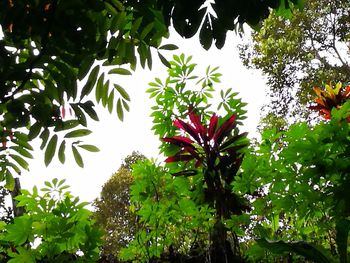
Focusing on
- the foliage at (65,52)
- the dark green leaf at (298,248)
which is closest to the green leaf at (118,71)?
the foliage at (65,52)

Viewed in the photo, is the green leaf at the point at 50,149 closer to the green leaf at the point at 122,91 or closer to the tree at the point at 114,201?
the green leaf at the point at 122,91

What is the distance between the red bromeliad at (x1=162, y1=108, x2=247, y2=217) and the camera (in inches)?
108

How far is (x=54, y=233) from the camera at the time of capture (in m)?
2.21

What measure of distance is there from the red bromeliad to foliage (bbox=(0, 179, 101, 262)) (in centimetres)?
87

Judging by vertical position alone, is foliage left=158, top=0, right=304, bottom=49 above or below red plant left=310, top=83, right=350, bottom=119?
below

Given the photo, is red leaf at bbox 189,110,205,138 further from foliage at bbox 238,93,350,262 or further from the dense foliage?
foliage at bbox 238,93,350,262

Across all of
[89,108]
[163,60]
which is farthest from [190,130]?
[89,108]

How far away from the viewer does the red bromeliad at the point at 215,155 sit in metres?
2.74

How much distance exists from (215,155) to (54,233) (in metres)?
1.38


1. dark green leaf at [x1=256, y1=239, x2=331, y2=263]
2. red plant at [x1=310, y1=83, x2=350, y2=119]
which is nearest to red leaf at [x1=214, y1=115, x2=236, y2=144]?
red plant at [x1=310, y1=83, x2=350, y2=119]

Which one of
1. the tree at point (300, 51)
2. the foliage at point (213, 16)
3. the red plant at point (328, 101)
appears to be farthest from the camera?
the tree at point (300, 51)

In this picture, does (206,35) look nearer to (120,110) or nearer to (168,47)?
(168,47)

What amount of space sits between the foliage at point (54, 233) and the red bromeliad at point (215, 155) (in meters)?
0.87

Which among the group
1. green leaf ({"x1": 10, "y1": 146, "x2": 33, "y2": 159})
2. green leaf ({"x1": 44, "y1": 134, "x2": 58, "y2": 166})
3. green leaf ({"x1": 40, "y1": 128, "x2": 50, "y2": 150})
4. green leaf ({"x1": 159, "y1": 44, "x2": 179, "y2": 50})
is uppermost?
green leaf ({"x1": 159, "y1": 44, "x2": 179, "y2": 50})
